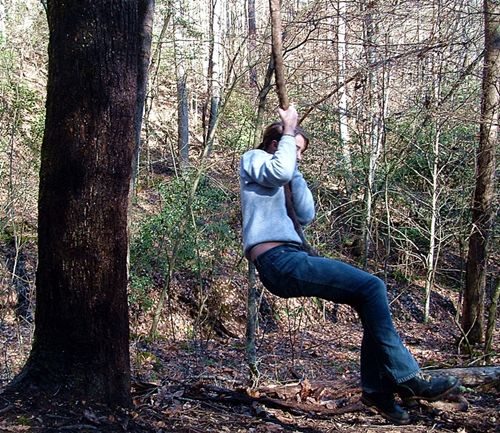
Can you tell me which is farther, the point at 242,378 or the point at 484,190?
the point at 484,190

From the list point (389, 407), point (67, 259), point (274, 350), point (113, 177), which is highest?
point (113, 177)

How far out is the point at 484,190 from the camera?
415 inches

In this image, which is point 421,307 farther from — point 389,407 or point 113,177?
point 113,177

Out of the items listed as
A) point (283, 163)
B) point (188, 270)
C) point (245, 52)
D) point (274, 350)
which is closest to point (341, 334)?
point (274, 350)

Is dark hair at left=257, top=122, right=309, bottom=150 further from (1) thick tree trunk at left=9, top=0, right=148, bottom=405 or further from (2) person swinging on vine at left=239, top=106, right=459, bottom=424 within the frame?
(1) thick tree trunk at left=9, top=0, right=148, bottom=405

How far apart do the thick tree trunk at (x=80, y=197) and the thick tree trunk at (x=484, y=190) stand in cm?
717

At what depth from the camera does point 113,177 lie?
3.80 meters

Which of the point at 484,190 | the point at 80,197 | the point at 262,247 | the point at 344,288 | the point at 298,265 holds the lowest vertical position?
the point at 344,288

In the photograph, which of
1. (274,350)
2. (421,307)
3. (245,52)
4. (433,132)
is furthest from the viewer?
(421,307)

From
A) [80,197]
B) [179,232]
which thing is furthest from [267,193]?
[179,232]

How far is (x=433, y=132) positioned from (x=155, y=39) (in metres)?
8.04

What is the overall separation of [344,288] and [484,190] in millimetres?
7682

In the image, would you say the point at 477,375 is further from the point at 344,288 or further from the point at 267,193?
the point at 267,193

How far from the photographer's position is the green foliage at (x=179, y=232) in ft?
38.6
